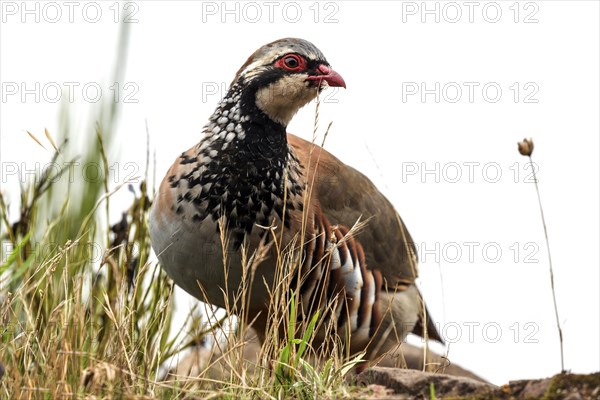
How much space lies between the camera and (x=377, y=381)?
11.1 feet

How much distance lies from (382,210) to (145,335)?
6.96ft

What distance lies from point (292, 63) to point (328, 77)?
0.65 feet

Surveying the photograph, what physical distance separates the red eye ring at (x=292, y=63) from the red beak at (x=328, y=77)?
0.08 m

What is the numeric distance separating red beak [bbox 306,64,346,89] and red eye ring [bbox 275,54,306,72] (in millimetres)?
82

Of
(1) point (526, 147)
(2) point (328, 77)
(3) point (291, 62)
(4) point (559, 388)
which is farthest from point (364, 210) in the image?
(4) point (559, 388)

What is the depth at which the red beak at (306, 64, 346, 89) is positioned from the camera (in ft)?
16.3

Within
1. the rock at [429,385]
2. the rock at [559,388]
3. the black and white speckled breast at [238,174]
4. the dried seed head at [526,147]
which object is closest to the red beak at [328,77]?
the black and white speckled breast at [238,174]

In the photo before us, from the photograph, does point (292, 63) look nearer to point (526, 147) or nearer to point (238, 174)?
point (238, 174)

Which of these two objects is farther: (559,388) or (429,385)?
(429,385)

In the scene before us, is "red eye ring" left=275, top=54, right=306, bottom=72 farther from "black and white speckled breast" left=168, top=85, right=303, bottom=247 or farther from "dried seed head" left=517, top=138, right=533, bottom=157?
"dried seed head" left=517, top=138, right=533, bottom=157

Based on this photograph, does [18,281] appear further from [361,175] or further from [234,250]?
[361,175]

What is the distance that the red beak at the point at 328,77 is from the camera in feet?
16.3

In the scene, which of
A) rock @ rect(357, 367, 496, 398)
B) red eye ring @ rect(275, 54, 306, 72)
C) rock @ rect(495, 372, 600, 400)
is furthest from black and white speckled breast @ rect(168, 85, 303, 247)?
A: rock @ rect(495, 372, 600, 400)

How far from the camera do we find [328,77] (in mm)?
4992
